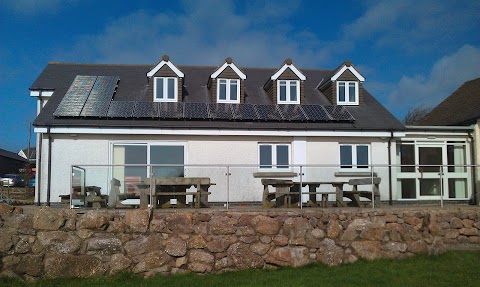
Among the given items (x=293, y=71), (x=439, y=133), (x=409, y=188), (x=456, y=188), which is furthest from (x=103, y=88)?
(x=456, y=188)

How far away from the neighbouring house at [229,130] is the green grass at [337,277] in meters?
2.62

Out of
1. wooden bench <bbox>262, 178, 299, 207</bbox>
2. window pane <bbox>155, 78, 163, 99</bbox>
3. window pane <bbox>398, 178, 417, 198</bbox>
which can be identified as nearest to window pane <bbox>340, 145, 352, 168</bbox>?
window pane <bbox>398, 178, 417, 198</bbox>

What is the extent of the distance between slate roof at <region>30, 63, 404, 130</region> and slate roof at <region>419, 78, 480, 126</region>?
10.4 feet

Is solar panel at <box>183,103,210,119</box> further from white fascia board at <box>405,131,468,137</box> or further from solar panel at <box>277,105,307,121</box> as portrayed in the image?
white fascia board at <box>405,131,468,137</box>

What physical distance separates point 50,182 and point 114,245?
645 centimetres

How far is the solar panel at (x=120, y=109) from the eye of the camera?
55.8 feet

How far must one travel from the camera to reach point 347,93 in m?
20.4

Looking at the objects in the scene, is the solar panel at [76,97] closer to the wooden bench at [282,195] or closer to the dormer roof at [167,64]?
the dormer roof at [167,64]

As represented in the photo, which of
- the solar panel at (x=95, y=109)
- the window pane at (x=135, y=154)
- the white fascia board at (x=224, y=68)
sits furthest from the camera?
the white fascia board at (x=224, y=68)

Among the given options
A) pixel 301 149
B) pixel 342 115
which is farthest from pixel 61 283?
pixel 342 115

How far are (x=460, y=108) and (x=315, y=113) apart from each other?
302 inches

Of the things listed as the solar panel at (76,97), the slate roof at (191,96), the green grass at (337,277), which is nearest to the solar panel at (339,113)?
the slate roof at (191,96)

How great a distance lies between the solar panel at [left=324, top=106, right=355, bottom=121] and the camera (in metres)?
17.9

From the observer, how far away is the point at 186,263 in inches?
430
